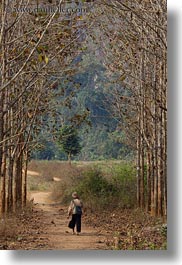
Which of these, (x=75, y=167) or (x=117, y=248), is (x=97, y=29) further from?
(x=117, y=248)

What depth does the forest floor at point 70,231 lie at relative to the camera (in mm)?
10219

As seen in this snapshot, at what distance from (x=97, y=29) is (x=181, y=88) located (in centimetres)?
94

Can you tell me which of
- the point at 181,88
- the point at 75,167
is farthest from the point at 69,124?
the point at 181,88

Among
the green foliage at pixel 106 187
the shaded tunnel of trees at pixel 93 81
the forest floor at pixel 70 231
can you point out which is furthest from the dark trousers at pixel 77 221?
the shaded tunnel of trees at pixel 93 81

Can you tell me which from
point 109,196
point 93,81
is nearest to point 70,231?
point 109,196

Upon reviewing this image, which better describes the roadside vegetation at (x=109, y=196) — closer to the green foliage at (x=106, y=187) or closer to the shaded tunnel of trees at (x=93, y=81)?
the green foliage at (x=106, y=187)

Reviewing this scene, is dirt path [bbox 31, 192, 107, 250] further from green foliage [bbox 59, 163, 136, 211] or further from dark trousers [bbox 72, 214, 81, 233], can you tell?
green foliage [bbox 59, 163, 136, 211]

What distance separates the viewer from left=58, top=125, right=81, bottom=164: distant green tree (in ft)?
33.9

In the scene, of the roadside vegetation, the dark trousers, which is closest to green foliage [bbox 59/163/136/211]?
Answer: the roadside vegetation

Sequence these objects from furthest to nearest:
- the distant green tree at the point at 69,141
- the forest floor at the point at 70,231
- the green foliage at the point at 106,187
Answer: the green foliage at the point at 106,187, the distant green tree at the point at 69,141, the forest floor at the point at 70,231

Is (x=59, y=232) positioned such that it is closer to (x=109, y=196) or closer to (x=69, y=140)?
(x=109, y=196)

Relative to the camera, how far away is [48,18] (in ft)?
33.4

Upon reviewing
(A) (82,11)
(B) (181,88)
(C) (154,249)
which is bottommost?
(C) (154,249)

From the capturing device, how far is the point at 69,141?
410 inches
